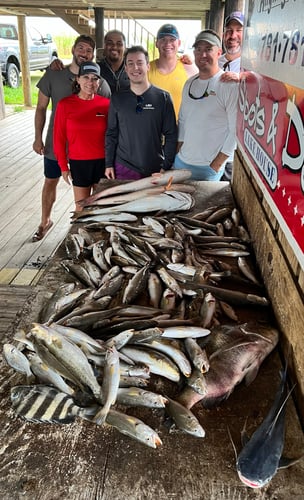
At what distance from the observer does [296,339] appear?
1.73 m

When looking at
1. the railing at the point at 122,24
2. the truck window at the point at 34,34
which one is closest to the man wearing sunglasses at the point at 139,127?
the railing at the point at 122,24

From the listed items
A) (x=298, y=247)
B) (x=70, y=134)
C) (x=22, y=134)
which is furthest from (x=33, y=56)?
(x=298, y=247)

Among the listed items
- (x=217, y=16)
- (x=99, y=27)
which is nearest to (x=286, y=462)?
(x=217, y=16)

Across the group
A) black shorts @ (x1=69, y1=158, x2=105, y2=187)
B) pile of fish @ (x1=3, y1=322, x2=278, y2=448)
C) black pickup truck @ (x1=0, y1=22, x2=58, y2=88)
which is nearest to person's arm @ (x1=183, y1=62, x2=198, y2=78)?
black shorts @ (x1=69, y1=158, x2=105, y2=187)

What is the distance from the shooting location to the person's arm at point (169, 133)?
4219mm

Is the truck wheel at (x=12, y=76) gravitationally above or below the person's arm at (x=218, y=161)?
below

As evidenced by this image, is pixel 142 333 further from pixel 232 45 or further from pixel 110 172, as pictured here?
pixel 232 45

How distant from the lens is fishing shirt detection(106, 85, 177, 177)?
414 cm

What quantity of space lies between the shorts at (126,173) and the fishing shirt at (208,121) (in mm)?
517

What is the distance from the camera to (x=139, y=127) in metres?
4.21

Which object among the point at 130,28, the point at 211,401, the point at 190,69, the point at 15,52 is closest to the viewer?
the point at 211,401

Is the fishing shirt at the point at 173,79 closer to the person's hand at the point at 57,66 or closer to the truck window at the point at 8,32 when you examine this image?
the person's hand at the point at 57,66

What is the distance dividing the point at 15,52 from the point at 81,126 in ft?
53.2

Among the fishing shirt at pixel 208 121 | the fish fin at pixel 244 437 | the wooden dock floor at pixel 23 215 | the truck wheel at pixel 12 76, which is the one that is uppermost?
the fishing shirt at pixel 208 121
